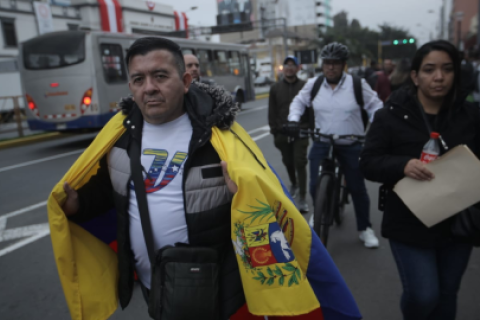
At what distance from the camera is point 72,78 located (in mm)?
11656

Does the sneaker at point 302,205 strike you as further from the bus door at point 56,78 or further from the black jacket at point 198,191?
the bus door at point 56,78

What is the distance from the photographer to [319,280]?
1720 millimetres

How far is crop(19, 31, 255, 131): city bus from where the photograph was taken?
457 inches

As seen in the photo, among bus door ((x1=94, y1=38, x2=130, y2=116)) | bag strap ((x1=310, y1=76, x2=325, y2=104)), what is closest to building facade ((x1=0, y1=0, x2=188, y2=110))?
bus door ((x1=94, y1=38, x2=130, y2=116))

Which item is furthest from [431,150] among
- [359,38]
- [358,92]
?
[359,38]

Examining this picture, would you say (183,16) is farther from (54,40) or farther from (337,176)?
(337,176)

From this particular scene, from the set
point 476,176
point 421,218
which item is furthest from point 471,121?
point 421,218

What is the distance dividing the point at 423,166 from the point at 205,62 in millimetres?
15104

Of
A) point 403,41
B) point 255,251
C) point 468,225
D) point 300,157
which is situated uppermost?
point 403,41

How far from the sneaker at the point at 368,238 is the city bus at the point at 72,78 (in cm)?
879

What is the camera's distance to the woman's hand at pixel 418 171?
6.83 ft

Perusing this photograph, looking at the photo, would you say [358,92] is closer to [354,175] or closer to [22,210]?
[354,175]

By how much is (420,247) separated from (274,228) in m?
1.00

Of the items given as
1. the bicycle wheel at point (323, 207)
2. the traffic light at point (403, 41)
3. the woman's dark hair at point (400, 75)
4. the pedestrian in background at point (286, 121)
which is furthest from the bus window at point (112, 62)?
the traffic light at point (403, 41)
